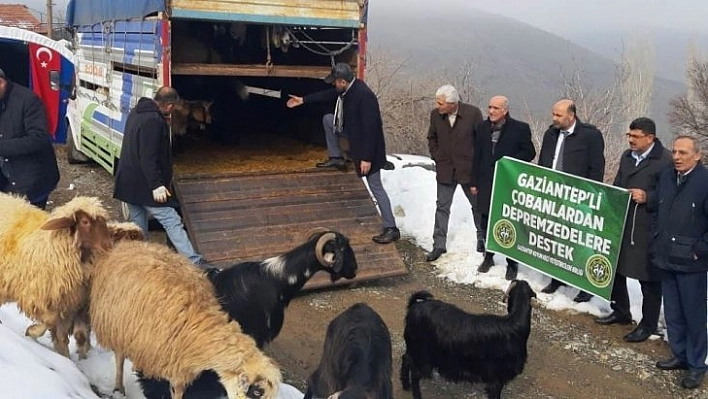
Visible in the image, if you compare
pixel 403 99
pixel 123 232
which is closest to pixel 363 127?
pixel 123 232

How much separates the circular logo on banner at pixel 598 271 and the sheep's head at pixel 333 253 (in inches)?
104

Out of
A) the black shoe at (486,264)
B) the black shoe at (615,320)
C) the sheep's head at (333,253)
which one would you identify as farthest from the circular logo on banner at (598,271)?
the sheep's head at (333,253)

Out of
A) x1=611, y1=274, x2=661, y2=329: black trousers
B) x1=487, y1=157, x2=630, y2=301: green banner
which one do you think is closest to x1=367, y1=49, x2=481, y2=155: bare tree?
x1=487, y1=157, x2=630, y2=301: green banner

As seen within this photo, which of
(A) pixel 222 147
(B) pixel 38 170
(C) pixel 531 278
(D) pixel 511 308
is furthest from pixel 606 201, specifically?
(A) pixel 222 147

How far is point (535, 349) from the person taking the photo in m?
5.78

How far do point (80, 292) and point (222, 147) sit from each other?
256 inches

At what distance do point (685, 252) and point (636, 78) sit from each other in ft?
113

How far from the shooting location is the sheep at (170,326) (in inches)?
125

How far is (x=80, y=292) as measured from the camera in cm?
381

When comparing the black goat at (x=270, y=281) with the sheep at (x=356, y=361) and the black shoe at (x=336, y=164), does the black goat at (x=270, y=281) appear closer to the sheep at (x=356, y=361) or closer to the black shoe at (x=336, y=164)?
the sheep at (x=356, y=361)

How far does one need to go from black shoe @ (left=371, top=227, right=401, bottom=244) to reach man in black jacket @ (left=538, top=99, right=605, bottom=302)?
2019 millimetres

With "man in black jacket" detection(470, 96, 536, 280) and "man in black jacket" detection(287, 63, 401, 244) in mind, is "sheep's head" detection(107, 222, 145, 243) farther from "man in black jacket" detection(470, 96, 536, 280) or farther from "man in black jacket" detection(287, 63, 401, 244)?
"man in black jacket" detection(470, 96, 536, 280)

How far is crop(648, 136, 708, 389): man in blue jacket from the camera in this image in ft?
16.1

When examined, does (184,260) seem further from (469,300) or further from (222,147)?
(222,147)
